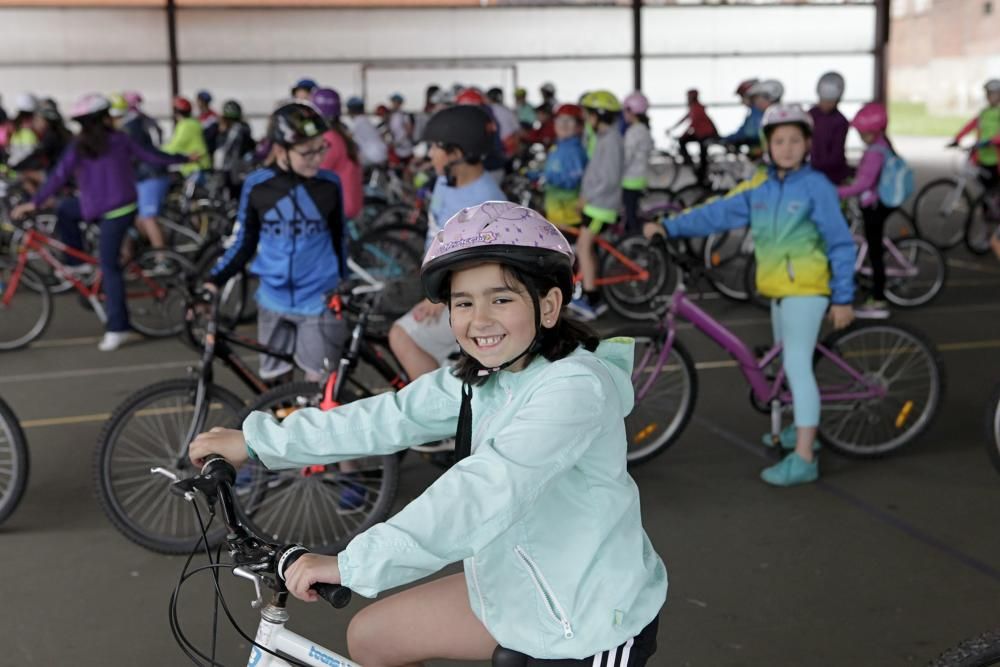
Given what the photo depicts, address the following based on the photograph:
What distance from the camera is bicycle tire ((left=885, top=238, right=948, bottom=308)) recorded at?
1033 centimetres

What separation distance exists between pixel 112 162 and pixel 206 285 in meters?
4.17

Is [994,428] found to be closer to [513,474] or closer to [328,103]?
[513,474]

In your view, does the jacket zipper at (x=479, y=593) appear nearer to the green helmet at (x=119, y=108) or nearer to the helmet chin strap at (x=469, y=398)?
the helmet chin strap at (x=469, y=398)

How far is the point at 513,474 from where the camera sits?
2.15m

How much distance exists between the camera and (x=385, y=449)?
2.53m

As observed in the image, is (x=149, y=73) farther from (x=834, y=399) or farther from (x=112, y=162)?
(x=834, y=399)

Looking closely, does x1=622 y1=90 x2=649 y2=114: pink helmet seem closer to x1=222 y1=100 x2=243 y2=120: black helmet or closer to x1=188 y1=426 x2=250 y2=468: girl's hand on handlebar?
x1=222 y1=100 x2=243 y2=120: black helmet

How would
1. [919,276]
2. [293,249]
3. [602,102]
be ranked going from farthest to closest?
[919,276] < [602,102] < [293,249]

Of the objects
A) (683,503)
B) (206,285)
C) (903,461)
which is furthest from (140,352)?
(903,461)

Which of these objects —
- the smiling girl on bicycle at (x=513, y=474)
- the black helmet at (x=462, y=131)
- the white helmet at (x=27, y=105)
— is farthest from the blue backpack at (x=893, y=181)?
the white helmet at (x=27, y=105)

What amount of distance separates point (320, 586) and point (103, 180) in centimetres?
750

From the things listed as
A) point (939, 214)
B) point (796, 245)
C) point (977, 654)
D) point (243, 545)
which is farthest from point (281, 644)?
point (939, 214)

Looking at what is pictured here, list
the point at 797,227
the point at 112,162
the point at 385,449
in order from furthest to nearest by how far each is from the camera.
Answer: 1. the point at 112,162
2. the point at 797,227
3. the point at 385,449

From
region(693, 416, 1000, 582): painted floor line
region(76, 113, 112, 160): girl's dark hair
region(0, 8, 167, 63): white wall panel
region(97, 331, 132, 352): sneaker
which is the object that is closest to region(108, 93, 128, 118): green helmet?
region(97, 331, 132, 352): sneaker
